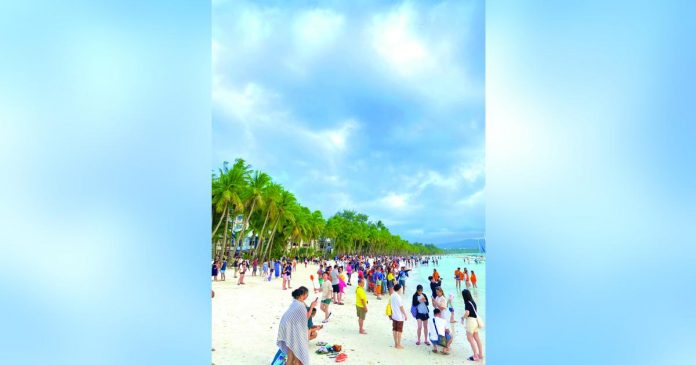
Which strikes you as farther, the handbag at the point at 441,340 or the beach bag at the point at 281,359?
the handbag at the point at 441,340

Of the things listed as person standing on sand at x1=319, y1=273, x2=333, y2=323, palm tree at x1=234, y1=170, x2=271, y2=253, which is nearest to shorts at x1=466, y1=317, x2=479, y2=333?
person standing on sand at x1=319, y1=273, x2=333, y2=323

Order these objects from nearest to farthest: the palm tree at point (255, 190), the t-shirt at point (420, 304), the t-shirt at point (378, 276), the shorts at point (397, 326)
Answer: the shorts at point (397, 326)
the t-shirt at point (420, 304)
the t-shirt at point (378, 276)
the palm tree at point (255, 190)

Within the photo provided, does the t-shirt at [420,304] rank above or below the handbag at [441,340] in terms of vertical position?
above

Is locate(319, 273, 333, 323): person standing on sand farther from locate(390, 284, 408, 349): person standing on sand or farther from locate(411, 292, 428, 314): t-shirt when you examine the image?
locate(411, 292, 428, 314): t-shirt

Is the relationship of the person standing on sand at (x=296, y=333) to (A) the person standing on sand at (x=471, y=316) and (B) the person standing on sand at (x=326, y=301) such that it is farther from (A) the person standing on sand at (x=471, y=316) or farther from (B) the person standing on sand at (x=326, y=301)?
(B) the person standing on sand at (x=326, y=301)

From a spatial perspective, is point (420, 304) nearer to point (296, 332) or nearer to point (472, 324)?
point (472, 324)
